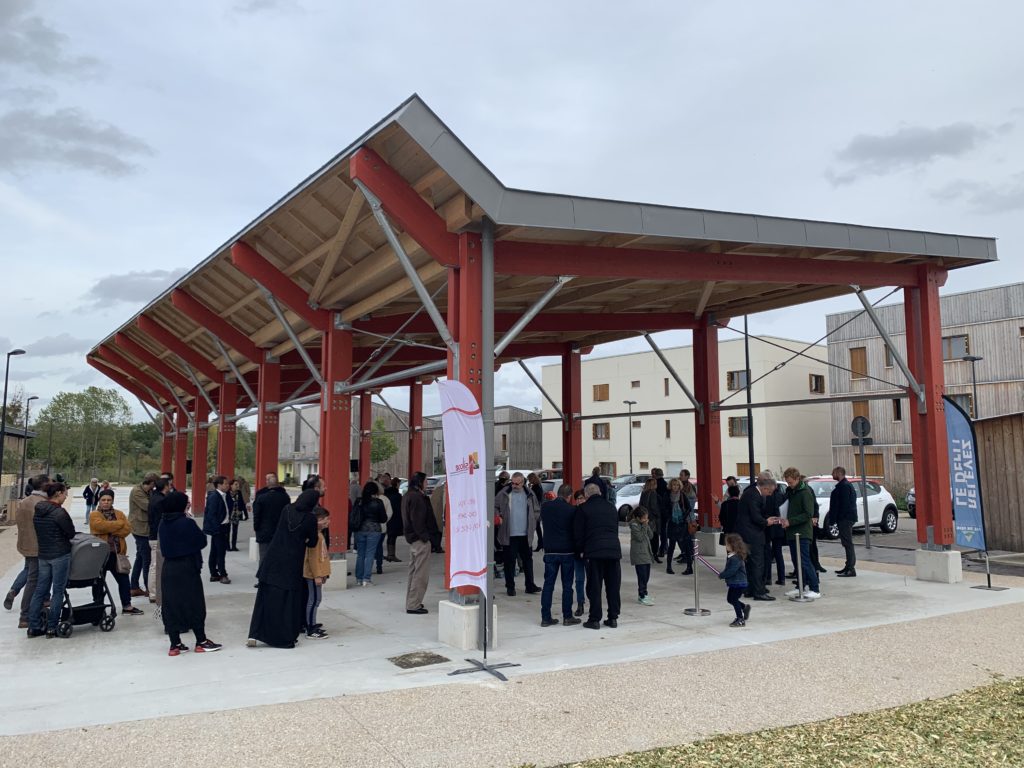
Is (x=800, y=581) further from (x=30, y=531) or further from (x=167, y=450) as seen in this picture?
(x=167, y=450)

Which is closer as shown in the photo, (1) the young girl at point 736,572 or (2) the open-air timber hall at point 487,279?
(2) the open-air timber hall at point 487,279

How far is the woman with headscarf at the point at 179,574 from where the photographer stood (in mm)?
7316

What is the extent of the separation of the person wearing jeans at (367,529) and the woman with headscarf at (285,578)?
3577 mm

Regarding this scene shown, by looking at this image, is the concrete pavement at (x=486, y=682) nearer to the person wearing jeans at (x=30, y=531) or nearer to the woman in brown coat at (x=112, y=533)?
the woman in brown coat at (x=112, y=533)

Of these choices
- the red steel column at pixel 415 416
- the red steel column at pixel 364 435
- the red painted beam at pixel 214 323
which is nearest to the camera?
the red painted beam at pixel 214 323

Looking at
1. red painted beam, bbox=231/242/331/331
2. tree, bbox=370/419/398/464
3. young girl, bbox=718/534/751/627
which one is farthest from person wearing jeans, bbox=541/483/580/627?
tree, bbox=370/419/398/464

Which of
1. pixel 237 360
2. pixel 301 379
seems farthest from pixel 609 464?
pixel 237 360

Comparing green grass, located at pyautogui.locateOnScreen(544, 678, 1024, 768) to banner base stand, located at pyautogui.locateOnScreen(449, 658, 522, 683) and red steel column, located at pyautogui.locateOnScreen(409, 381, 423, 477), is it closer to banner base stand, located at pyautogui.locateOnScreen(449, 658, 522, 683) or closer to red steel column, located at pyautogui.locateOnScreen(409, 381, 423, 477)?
banner base stand, located at pyautogui.locateOnScreen(449, 658, 522, 683)

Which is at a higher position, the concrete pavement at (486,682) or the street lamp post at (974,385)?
the street lamp post at (974,385)

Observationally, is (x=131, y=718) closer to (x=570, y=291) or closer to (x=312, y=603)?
(x=312, y=603)

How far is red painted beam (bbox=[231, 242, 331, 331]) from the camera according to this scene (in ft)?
36.0

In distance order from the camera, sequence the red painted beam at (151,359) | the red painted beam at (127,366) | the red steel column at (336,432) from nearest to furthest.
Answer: the red steel column at (336,432) → the red painted beam at (151,359) → the red painted beam at (127,366)

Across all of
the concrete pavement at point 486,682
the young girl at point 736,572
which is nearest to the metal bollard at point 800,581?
the concrete pavement at point 486,682

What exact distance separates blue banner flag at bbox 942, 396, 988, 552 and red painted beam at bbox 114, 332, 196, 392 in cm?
1917
